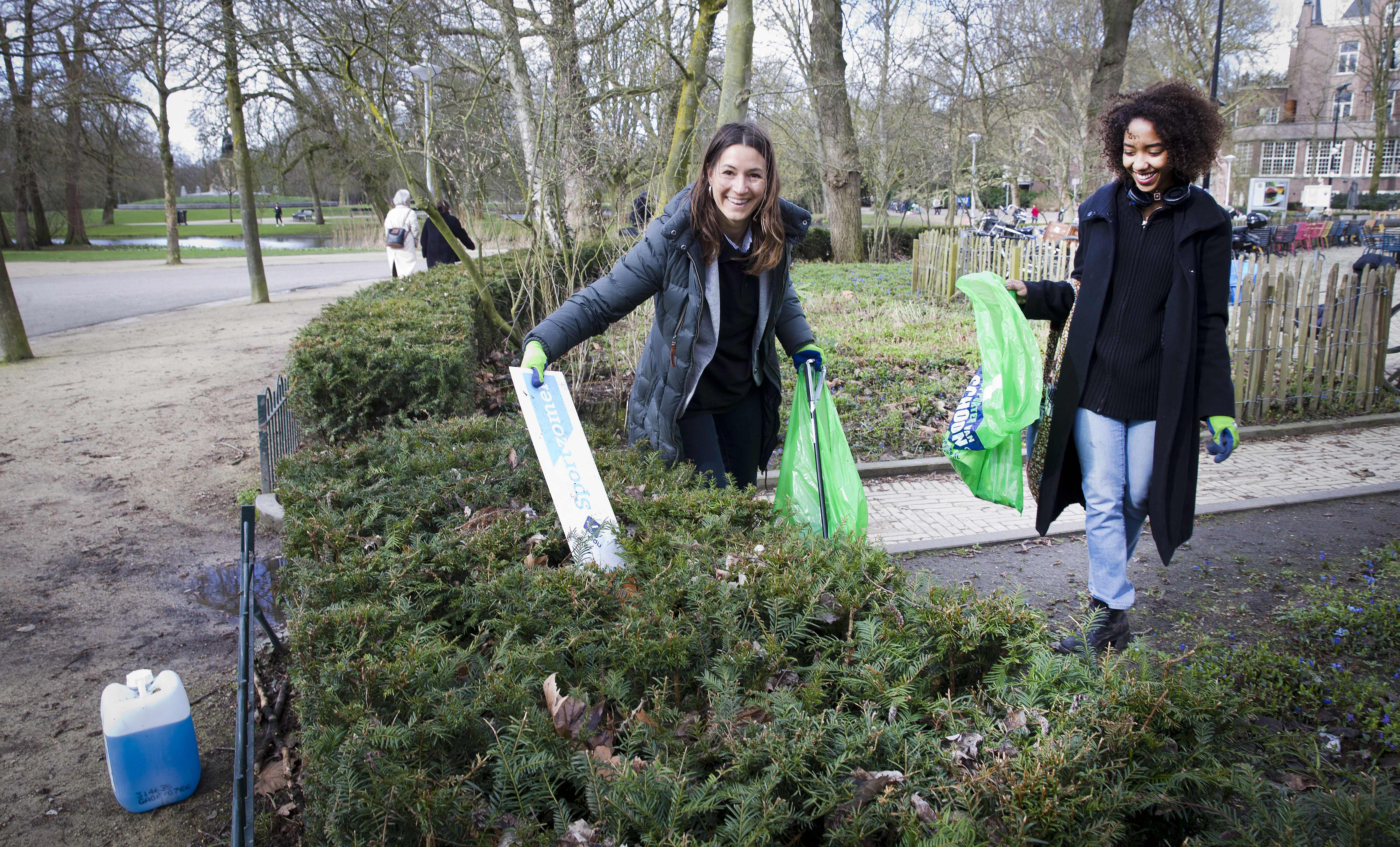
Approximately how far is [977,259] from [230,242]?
41.3m

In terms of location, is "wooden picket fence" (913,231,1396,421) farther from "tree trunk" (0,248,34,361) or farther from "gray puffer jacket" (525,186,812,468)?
"tree trunk" (0,248,34,361)

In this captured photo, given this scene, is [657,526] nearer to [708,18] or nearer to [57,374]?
[708,18]

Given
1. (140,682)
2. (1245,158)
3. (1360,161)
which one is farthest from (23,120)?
(1360,161)

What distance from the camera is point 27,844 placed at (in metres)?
2.62

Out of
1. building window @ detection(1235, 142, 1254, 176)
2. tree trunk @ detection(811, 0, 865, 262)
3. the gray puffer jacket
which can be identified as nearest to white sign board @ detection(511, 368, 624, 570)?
the gray puffer jacket

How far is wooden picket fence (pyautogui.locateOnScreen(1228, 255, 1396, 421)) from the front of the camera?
666cm

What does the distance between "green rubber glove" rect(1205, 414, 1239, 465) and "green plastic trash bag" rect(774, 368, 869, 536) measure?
1193 millimetres

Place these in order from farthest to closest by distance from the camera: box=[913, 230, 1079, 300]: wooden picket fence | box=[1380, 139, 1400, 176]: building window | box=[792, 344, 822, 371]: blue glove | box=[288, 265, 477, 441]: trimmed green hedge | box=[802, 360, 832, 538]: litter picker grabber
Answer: box=[1380, 139, 1400, 176]: building window
box=[913, 230, 1079, 300]: wooden picket fence
box=[288, 265, 477, 441]: trimmed green hedge
box=[792, 344, 822, 371]: blue glove
box=[802, 360, 832, 538]: litter picker grabber

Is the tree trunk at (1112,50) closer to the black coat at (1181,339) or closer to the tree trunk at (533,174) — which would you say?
the tree trunk at (533,174)

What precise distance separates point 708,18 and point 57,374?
792 centimetres

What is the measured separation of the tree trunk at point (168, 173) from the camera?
17797 millimetres

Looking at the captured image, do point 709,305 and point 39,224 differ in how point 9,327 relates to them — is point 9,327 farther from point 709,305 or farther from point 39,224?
point 39,224

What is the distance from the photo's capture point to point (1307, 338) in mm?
6770

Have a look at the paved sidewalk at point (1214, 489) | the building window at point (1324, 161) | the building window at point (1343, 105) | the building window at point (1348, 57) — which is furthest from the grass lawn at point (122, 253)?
the building window at point (1348, 57)
